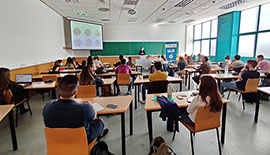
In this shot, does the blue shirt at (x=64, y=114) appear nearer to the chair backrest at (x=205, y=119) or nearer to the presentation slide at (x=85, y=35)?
the chair backrest at (x=205, y=119)

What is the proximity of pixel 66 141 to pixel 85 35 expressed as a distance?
359 inches

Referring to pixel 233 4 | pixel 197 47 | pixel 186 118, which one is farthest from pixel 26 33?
pixel 197 47

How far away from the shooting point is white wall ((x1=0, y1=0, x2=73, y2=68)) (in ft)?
13.4

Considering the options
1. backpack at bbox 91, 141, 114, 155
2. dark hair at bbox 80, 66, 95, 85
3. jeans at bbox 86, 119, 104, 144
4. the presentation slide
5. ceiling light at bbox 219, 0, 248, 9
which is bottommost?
backpack at bbox 91, 141, 114, 155

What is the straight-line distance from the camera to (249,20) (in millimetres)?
7699

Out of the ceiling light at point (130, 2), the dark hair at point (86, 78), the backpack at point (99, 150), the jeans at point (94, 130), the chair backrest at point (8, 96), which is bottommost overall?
the backpack at point (99, 150)

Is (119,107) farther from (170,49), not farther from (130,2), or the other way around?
(170,49)

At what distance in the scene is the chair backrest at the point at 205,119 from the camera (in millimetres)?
1906

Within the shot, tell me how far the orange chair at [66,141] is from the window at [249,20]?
9.11 meters

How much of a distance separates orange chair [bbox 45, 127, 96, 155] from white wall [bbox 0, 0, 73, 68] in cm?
367

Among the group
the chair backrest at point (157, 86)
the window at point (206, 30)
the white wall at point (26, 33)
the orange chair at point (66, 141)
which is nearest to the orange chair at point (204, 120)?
the chair backrest at point (157, 86)

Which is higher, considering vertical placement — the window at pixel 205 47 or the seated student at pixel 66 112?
the window at pixel 205 47

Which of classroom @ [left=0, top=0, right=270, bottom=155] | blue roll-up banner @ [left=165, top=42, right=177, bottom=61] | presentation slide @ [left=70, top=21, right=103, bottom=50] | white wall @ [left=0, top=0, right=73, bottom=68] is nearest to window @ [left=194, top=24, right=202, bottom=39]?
classroom @ [left=0, top=0, right=270, bottom=155]

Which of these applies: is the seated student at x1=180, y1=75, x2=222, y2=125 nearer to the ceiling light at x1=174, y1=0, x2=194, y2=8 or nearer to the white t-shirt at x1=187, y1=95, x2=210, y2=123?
the white t-shirt at x1=187, y1=95, x2=210, y2=123
